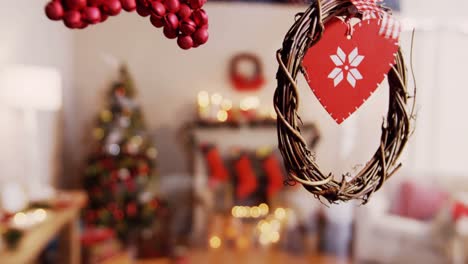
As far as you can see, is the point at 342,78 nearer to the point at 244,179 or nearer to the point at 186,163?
the point at 244,179

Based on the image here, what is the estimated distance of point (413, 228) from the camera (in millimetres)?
2918

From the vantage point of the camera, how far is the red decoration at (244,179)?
12.5ft

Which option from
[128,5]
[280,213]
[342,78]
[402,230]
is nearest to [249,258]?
[280,213]

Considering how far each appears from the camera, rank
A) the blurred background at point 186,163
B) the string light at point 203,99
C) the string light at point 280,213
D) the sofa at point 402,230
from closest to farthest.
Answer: the blurred background at point 186,163, the sofa at point 402,230, the string light at point 280,213, the string light at point 203,99

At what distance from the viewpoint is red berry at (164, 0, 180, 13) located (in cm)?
38

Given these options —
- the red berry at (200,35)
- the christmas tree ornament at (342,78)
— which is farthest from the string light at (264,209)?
the red berry at (200,35)

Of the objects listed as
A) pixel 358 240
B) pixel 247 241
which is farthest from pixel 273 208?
pixel 358 240

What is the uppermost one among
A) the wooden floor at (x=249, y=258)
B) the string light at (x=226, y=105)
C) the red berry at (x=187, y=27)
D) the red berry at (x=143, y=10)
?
the red berry at (x=143, y=10)

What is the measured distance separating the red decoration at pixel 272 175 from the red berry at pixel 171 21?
3.32 metres

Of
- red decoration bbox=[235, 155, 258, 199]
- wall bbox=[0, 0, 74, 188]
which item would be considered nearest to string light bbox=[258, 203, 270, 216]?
red decoration bbox=[235, 155, 258, 199]

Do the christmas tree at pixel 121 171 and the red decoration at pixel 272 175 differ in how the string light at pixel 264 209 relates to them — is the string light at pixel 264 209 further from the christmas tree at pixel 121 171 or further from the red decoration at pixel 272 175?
the christmas tree at pixel 121 171

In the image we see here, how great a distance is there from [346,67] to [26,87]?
2073 millimetres

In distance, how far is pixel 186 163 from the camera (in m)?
3.92

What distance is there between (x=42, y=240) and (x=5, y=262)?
0.32 metres
